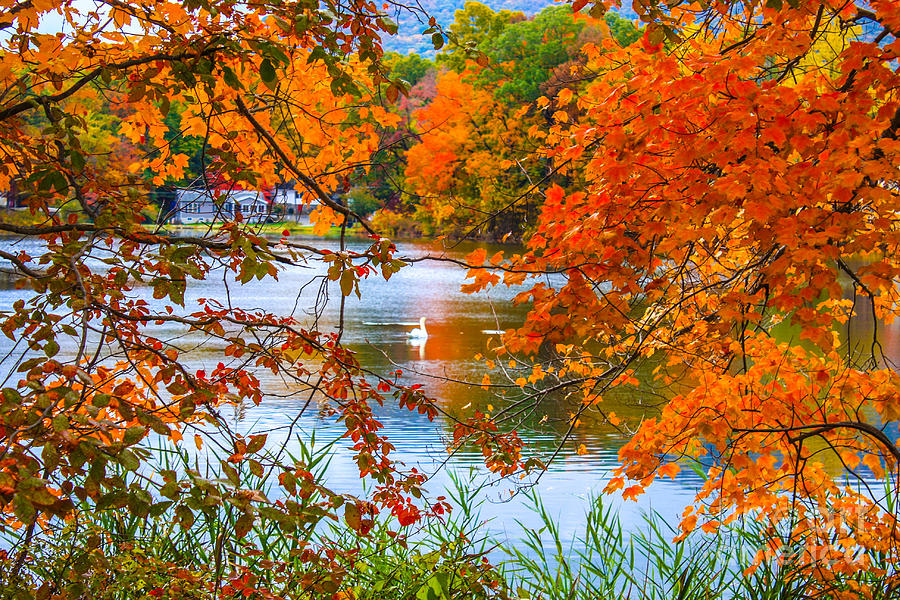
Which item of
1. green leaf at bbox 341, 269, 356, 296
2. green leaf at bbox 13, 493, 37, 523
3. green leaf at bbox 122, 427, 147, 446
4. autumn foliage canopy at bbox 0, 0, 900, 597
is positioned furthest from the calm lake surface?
green leaf at bbox 13, 493, 37, 523

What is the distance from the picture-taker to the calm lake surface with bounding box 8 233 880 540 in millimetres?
4711

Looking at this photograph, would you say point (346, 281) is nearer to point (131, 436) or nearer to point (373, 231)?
point (373, 231)

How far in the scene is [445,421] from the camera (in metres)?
6.88

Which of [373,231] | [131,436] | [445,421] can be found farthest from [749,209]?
[445,421]

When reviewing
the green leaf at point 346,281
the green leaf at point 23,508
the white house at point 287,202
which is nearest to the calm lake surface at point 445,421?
the green leaf at point 346,281

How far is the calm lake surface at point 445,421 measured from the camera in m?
4.71

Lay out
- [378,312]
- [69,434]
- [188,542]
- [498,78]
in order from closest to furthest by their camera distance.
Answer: [69,434]
[188,542]
[378,312]
[498,78]

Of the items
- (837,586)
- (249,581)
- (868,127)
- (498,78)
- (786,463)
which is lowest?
(837,586)

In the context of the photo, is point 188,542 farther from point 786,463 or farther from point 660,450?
point 786,463

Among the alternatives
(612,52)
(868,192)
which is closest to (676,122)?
(868,192)

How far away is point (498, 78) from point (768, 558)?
87.1 feet

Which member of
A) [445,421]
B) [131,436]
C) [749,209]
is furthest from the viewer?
[445,421]

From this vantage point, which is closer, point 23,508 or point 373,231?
point 23,508

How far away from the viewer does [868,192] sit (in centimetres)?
214
